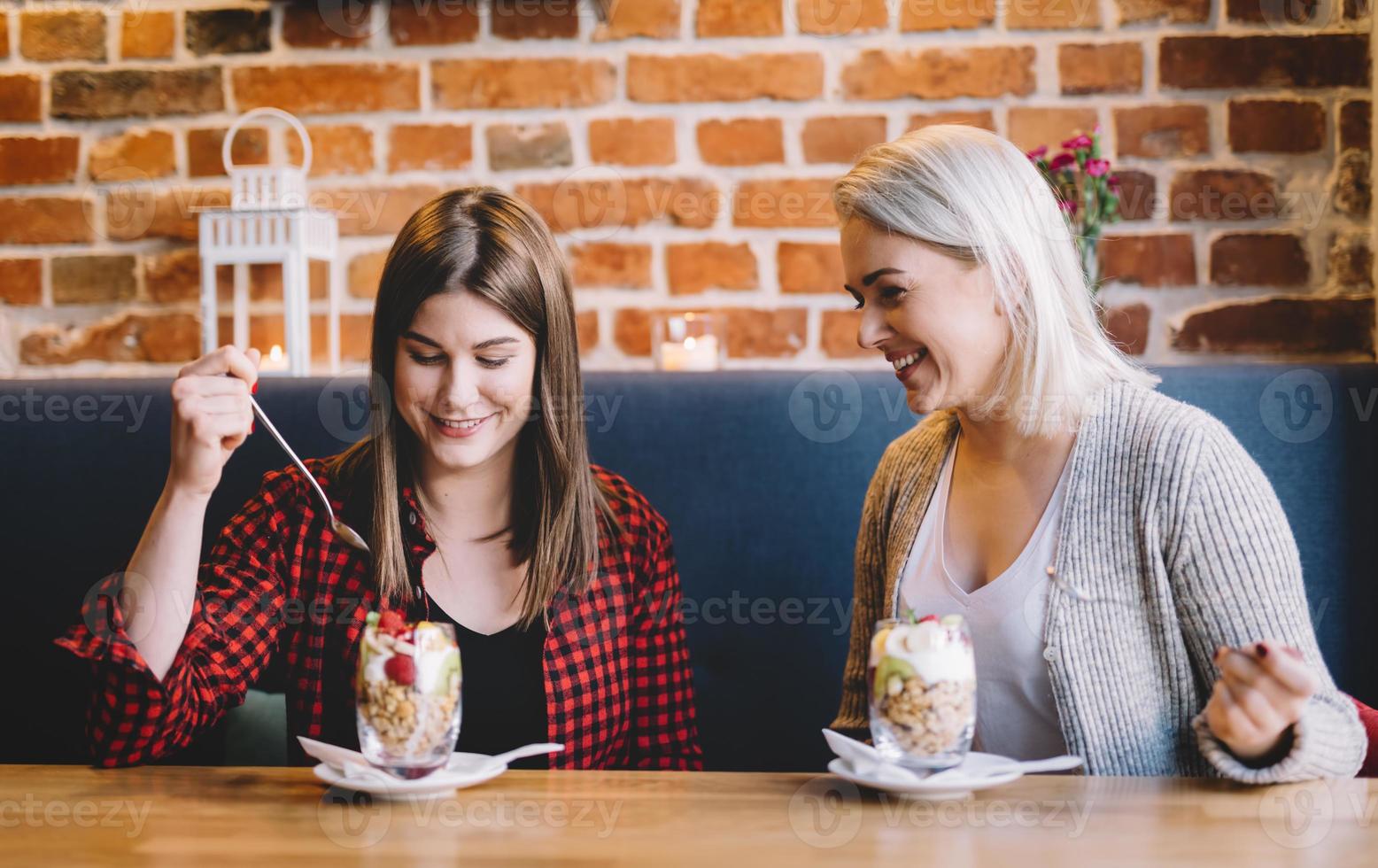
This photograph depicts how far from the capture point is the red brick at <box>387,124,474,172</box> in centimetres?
208

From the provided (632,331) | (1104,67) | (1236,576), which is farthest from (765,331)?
(1236,576)

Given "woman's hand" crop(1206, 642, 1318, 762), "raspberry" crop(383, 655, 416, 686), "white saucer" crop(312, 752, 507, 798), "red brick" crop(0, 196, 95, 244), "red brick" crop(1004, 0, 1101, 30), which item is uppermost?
"red brick" crop(1004, 0, 1101, 30)

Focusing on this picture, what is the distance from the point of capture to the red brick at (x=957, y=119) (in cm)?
200

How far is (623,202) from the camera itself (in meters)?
2.06

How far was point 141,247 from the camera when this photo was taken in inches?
83.6

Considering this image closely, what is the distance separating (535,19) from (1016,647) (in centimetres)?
134

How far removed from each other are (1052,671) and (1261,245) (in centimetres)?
106

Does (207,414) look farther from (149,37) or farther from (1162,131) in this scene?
(1162,131)

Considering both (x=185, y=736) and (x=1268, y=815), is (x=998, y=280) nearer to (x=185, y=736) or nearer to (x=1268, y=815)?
(x=1268, y=815)

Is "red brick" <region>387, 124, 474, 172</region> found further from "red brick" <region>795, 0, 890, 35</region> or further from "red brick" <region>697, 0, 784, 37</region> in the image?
"red brick" <region>795, 0, 890, 35</region>

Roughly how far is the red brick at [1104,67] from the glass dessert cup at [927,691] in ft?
4.25

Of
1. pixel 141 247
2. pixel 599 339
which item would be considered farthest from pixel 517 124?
pixel 141 247

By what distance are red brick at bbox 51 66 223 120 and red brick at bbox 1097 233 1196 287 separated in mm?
1556

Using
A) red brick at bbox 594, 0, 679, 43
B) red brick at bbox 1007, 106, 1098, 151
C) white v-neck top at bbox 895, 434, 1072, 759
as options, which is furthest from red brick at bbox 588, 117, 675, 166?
white v-neck top at bbox 895, 434, 1072, 759
